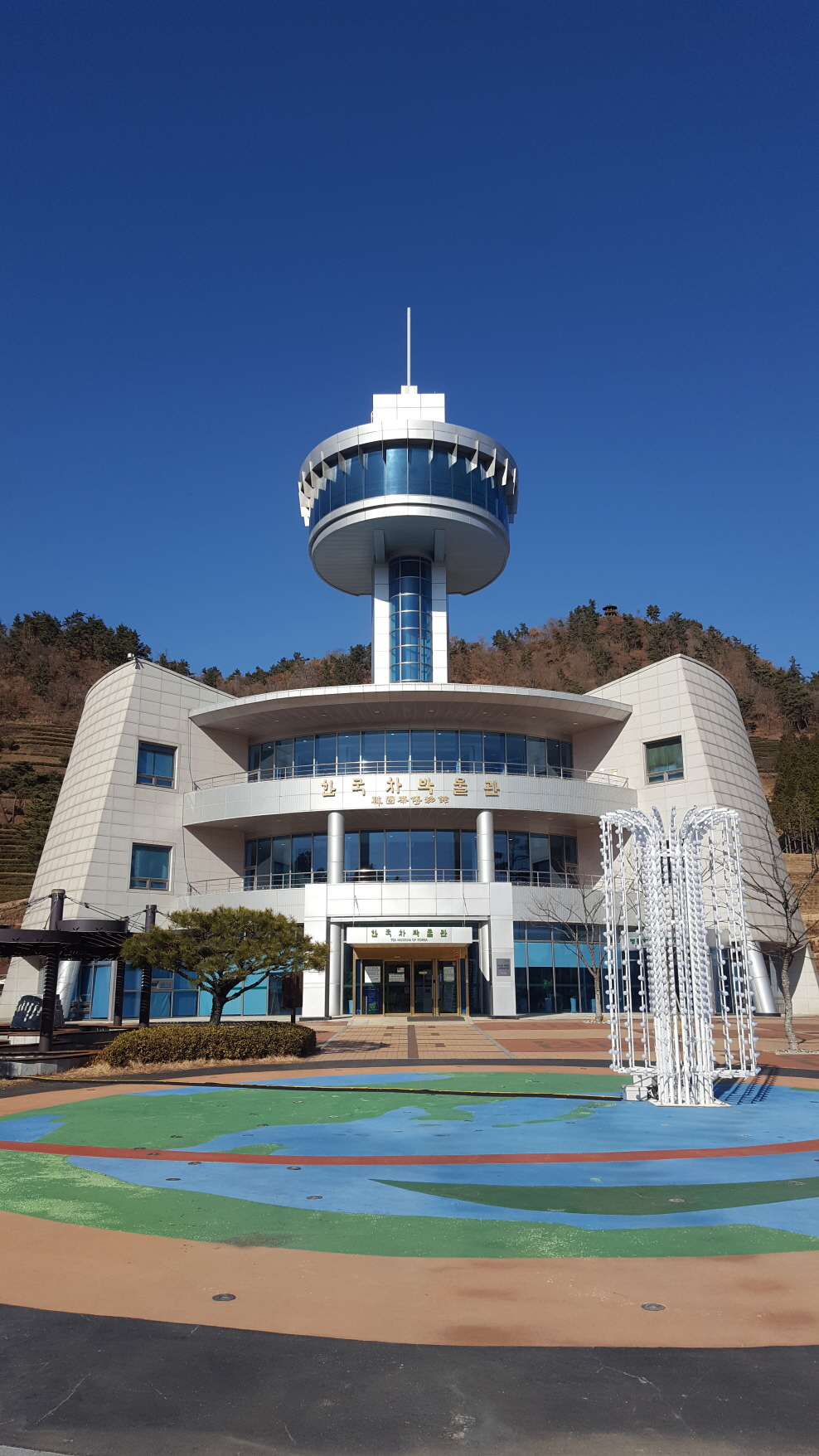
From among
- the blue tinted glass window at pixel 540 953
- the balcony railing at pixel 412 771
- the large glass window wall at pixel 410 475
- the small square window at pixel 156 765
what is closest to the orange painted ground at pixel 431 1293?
the balcony railing at pixel 412 771

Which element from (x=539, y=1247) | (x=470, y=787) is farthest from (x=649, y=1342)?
(x=470, y=787)

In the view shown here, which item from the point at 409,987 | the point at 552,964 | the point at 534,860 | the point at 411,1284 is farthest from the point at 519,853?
the point at 411,1284

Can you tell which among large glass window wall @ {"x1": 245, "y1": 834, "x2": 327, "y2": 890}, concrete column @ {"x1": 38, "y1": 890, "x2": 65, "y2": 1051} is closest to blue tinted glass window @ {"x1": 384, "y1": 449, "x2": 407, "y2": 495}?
large glass window wall @ {"x1": 245, "y1": 834, "x2": 327, "y2": 890}

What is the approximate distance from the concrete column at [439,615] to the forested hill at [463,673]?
174ft

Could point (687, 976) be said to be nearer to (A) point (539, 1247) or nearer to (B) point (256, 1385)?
(A) point (539, 1247)

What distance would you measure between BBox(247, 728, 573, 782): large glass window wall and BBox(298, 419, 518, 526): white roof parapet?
55.1ft

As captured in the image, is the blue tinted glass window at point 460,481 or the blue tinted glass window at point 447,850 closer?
the blue tinted glass window at point 447,850

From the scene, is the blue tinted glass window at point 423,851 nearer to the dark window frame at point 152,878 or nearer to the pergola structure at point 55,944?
the dark window frame at point 152,878

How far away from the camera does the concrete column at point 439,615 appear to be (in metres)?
→ 55.7

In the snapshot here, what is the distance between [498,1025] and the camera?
38531 mm

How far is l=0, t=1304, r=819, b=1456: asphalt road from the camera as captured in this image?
16.5 ft

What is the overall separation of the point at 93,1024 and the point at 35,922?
31.3 ft

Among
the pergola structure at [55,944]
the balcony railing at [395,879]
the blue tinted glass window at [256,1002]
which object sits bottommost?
the blue tinted glass window at [256,1002]

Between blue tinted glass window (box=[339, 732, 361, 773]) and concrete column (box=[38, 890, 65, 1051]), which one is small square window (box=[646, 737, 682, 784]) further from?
concrete column (box=[38, 890, 65, 1051])
